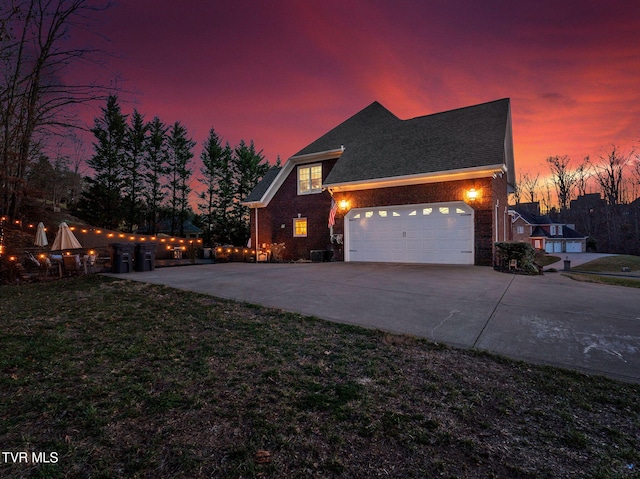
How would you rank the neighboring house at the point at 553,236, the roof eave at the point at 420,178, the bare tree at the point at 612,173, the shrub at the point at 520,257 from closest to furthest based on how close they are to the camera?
the shrub at the point at 520,257 → the roof eave at the point at 420,178 → the bare tree at the point at 612,173 → the neighboring house at the point at 553,236

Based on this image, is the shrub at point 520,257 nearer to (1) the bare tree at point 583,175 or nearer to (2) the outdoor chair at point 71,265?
(2) the outdoor chair at point 71,265

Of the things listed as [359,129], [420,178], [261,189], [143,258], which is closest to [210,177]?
[261,189]

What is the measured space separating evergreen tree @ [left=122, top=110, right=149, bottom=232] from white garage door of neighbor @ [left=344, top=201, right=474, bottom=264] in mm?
20893

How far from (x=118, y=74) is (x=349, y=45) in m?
8.50

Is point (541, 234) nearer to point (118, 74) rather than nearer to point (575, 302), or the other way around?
point (575, 302)

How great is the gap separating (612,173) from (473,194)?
44.9m

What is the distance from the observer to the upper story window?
619 inches

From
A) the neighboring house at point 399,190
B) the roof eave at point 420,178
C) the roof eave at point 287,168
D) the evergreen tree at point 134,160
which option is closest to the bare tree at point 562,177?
the neighboring house at point 399,190

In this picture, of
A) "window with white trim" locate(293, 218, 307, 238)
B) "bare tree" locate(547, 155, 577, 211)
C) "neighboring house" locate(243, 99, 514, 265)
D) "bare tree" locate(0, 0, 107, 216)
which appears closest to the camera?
"bare tree" locate(0, 0, 107, 216)

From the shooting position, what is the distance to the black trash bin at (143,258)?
10375 mm

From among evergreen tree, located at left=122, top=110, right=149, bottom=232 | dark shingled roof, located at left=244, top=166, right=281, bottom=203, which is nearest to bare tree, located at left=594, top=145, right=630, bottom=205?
dark shingled roof, located at left=244, top=166, right=281, bottom=203

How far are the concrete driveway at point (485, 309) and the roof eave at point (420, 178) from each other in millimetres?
4055

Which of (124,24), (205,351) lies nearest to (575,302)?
(205,351)

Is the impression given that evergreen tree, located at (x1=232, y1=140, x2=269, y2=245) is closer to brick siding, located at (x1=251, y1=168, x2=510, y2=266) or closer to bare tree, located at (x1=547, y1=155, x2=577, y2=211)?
brick siding, located at (x1=251, y1=168, x2=510, y2=266)
